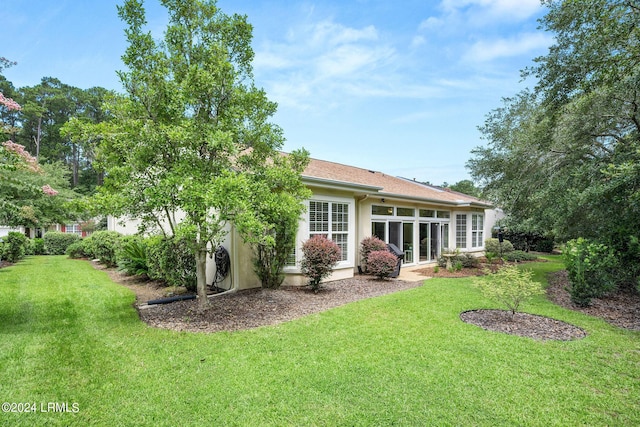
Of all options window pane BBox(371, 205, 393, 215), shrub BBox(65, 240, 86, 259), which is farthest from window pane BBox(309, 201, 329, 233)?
shrub BBox(65, 240, 86, 259)

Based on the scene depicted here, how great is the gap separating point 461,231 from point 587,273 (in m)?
9.56

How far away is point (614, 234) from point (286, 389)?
8507 millimetres

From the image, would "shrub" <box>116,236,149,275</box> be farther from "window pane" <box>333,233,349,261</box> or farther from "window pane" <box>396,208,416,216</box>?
"window pane" <box>396,208,416,216</box>

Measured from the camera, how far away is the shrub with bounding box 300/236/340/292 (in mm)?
8570

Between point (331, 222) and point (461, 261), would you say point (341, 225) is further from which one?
point (461, 261)

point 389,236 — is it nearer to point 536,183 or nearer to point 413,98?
point 536,183

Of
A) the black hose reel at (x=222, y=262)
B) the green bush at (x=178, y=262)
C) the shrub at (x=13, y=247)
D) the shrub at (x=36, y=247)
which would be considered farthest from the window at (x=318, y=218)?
the shrub at (x=36, y=247)

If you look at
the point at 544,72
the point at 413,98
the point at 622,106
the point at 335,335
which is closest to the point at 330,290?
the point at 335,335

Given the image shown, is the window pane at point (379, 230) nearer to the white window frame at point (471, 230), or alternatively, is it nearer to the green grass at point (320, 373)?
the white window frame at point (471, 230)

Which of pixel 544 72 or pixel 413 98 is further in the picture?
pixel 413 98

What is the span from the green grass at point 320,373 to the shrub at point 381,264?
4.00m

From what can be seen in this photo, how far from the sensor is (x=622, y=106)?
8.53 m

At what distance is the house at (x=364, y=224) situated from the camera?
9.27m

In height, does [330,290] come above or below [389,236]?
below
